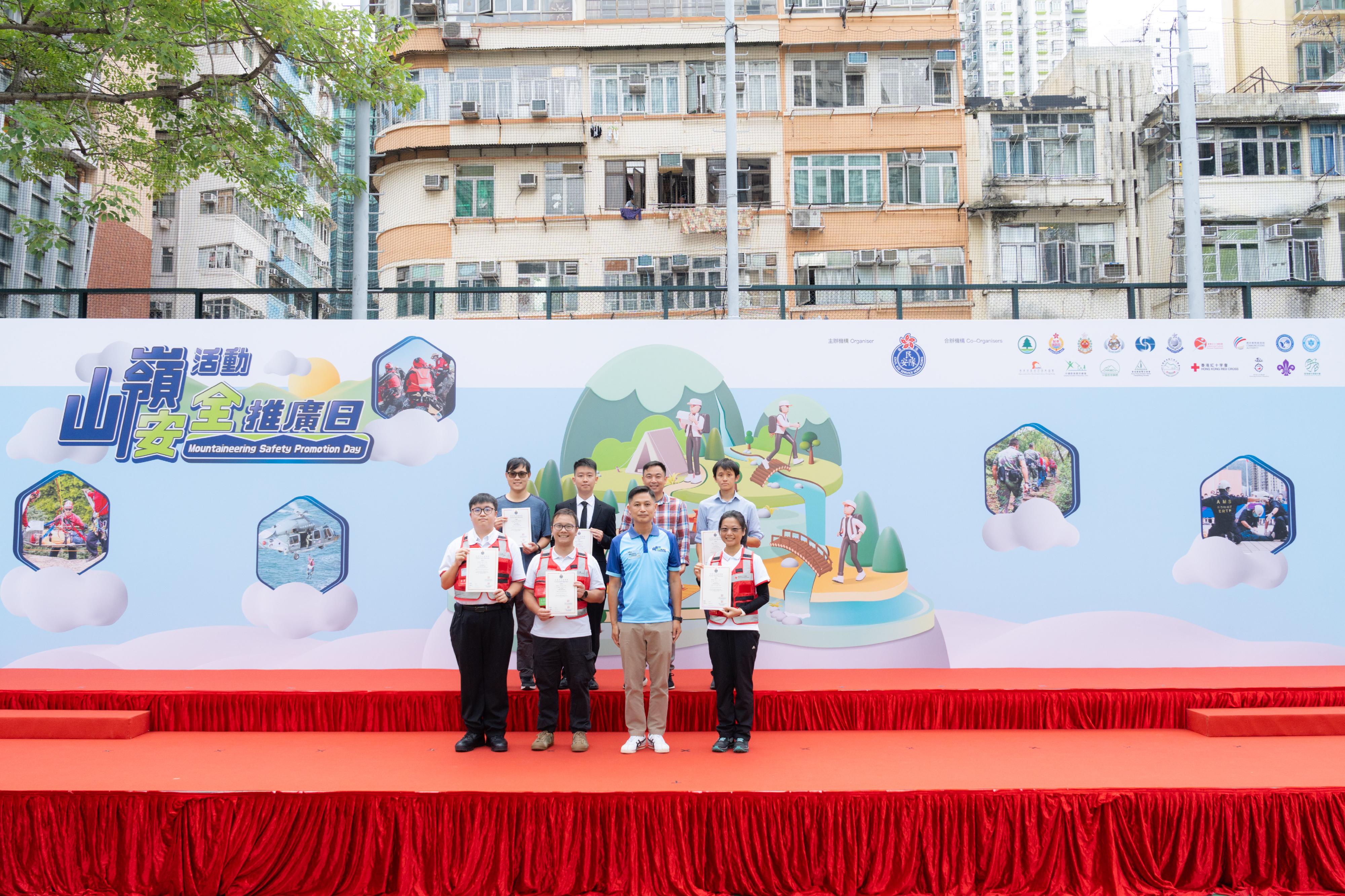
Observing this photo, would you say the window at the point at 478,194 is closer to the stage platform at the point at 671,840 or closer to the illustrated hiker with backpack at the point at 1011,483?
the illustrated hiker with backpack at the point at 1011,483

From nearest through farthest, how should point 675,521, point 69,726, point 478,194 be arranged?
point 69,726, point 675,521, point 478,194

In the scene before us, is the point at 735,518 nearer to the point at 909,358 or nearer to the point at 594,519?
the point at 594,519

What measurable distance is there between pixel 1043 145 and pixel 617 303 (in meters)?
8.70

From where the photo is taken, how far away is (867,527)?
5.45 metres

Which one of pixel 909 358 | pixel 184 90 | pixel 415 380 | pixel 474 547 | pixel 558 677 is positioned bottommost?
pixel 558 677

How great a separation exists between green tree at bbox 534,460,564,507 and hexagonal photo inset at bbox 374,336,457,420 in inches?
26.3

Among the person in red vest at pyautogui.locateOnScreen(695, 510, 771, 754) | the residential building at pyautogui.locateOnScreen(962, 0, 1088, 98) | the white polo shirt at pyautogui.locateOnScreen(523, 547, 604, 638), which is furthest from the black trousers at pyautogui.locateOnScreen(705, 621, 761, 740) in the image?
the residential building at pyautogui.locateOnScreen(962, 0, 1088, 98)

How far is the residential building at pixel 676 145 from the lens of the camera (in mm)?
14539

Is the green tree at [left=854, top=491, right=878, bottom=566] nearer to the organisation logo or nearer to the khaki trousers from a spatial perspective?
the organisation logo

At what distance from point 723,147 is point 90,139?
973 centimetres

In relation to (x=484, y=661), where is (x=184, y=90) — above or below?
above

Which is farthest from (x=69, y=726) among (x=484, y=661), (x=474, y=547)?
(x=474, y=547)

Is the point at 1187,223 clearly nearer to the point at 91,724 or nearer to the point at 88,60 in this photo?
the point at 91,724

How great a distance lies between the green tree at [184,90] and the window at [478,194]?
6117 mm
